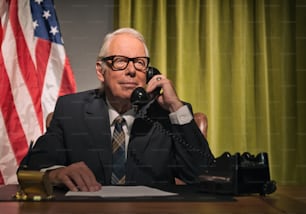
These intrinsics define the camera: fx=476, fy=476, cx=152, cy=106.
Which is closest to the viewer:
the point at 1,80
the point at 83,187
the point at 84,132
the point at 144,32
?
the point at 83,187

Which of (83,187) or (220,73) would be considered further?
(220,73)

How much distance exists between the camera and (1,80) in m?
2.55

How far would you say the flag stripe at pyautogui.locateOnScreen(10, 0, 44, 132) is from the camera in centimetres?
258

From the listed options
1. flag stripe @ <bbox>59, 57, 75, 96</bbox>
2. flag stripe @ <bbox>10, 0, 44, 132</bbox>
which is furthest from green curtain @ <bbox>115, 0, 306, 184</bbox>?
flag stripe @ <bbox>10, 0, 44, 132</bbox>

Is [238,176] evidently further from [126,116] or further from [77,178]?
[126,116]

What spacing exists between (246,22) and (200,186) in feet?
6.89

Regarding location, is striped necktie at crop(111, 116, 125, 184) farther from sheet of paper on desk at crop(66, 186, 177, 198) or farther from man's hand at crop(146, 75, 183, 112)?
sheet of paper on desk at crop(66, 186, 177, 198)

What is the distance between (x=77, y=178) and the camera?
1210 millimetres

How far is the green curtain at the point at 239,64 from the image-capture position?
3.06 m

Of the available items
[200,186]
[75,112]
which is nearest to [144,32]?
[75,112]

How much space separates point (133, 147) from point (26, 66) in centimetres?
115

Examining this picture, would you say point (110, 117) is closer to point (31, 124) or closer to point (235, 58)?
point (31, 124)

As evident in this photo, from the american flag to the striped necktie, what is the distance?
97 centimetres

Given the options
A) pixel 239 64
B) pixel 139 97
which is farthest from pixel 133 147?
pixel 239 64
